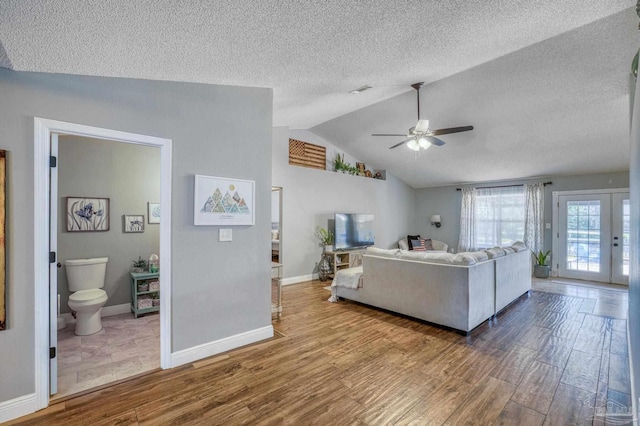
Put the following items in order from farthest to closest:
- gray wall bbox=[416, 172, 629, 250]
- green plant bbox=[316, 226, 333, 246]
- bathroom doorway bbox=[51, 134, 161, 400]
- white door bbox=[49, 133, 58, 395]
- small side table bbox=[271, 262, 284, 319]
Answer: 1. green plant bbox=[316, 226, 333, 246]
2. gray wall bbox=[416, 172, 629, 250]
3. small side table bbox=[271, 262, 284, 319]
4. bathroom doorway bbox=[51, 134, 161, 400]
5. white door bbox=[49, 133, 58, 395]

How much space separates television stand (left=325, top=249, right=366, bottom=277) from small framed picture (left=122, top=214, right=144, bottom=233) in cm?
347

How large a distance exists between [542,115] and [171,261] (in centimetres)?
560

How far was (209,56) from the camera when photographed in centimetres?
211

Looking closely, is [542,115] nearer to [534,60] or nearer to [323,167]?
[534,60]

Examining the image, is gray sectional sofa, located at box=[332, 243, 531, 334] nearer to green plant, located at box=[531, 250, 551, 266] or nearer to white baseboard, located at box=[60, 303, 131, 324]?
green plant, located at box=[531, 250, 551, 266]

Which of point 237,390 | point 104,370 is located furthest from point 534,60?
point 104,370

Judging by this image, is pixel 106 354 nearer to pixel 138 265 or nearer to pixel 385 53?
pixel 138 265

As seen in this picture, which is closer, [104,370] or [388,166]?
[104,370]

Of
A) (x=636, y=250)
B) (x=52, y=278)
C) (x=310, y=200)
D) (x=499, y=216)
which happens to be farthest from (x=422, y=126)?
(x=499, y=216)

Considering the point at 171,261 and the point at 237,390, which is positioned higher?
the point at 171,261

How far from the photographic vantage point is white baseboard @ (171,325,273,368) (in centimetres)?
253

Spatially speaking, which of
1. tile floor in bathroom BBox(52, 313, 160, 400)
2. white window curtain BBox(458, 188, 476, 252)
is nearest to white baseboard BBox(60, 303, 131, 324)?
tile floor in bathroom BBox(52, 313, 160, 400)

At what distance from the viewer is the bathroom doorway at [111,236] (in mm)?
3041

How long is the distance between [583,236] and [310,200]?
5.91 m
